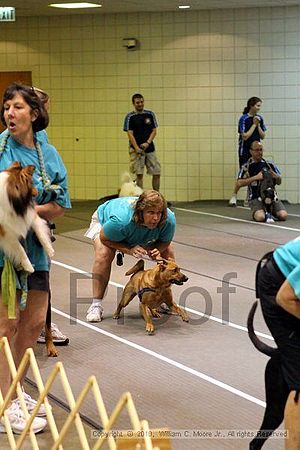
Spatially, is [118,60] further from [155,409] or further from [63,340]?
[155,409]

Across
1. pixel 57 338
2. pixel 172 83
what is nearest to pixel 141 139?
pixel 172 83

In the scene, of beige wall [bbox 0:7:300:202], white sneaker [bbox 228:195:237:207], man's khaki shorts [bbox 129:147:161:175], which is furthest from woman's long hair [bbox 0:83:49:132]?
beige wall [bbox 0:7:300:202]

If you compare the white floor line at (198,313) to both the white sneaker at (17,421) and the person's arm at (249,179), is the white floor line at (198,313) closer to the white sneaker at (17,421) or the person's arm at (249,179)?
the white sneaker at (17,421)

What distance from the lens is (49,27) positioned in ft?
42.7

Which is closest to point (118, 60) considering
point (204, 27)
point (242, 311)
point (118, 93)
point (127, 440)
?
point (118, 93)

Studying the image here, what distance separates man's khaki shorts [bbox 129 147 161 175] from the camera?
1195cm

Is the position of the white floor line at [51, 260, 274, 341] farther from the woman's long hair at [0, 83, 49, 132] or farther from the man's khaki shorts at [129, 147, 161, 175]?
the man's khaki shorts at [129, 147, 161, 175]

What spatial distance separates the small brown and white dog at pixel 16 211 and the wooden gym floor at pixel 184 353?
2.72ft

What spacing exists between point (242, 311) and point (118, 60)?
743cm

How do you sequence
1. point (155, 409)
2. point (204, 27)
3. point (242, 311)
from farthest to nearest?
point (204, 27) < point (242, 311) < point (155, 409)

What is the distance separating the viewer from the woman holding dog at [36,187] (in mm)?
3797

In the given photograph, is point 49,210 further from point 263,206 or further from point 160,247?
point 263,206

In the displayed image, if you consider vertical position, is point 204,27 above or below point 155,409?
above

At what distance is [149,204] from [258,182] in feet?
17.3
